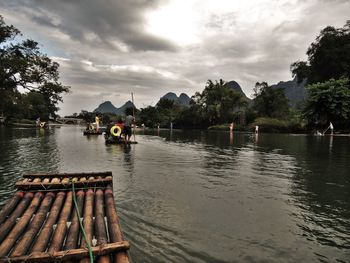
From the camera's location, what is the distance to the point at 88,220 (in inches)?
202

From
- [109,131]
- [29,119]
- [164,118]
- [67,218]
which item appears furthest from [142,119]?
[67,218]

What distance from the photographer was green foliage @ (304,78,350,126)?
1710 inches

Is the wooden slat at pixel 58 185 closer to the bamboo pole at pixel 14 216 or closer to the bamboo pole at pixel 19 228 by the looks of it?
the bamboo pole at pixel 14 216

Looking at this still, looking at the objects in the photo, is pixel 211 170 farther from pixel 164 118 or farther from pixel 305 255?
pixel 164 118

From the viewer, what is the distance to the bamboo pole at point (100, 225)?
152 inches

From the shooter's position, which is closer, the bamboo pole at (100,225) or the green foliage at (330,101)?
the bamboo pole at (100,225)

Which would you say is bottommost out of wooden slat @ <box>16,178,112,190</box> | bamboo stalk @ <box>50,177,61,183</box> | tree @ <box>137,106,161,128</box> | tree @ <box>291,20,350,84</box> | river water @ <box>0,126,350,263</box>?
river water @ <box>0,126,350,263</box>

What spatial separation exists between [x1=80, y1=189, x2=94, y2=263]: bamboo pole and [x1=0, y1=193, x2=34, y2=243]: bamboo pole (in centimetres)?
119

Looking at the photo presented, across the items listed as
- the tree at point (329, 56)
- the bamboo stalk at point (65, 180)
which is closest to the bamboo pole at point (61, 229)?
the bamboo stalk at point (65, 180)

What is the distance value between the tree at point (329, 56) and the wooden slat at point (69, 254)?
174 ft

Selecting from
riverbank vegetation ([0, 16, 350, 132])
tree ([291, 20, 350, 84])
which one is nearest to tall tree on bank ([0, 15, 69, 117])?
riverbank vegetation ([0, 16, 350, 132])

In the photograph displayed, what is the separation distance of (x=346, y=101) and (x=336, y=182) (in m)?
39.0

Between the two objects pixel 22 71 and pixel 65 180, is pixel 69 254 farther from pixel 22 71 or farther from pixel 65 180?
pixel 22 71

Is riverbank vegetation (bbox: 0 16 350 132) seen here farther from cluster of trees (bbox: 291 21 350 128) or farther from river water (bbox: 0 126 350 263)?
river water (bbox: 0 126 350 263)
